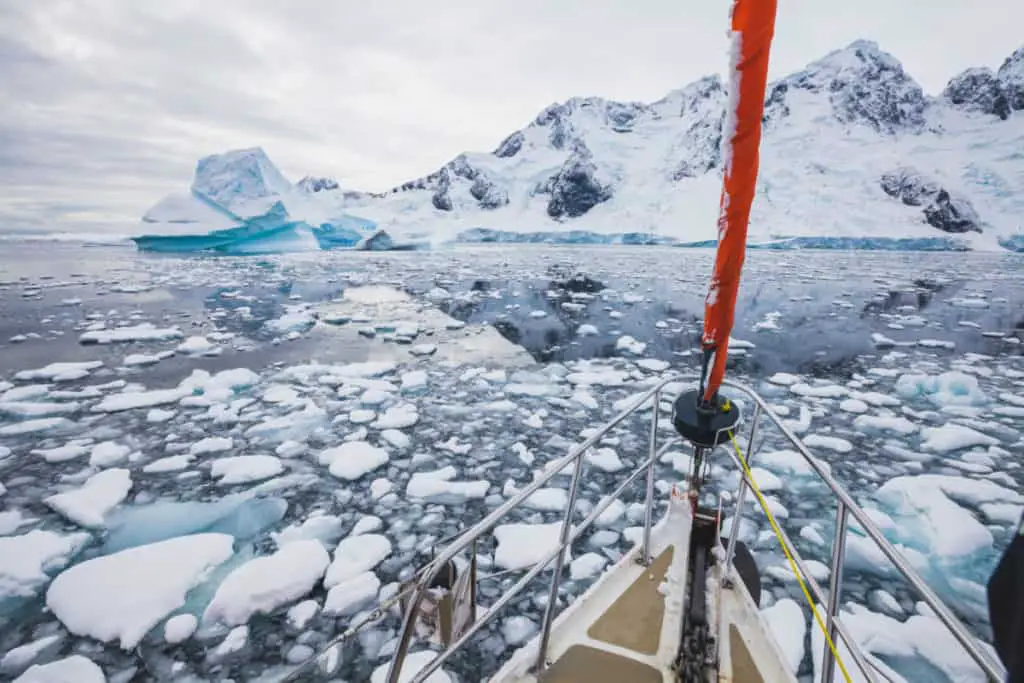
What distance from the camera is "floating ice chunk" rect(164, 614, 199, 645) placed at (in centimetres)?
232

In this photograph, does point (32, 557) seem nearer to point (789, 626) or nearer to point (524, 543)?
point (524, 543)

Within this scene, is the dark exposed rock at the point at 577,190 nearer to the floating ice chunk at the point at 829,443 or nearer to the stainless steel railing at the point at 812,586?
the floating ice chunk at the point at 829,443

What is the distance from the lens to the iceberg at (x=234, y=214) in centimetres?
2691

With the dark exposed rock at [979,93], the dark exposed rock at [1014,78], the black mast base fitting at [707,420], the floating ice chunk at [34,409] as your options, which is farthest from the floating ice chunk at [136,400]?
the dark exposed rock at [1014,78]

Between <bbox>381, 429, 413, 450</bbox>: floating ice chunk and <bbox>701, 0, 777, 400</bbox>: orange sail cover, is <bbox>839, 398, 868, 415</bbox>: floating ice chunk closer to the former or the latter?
<bbox>701, 0, 777, 400</bbox>: orange sail cover

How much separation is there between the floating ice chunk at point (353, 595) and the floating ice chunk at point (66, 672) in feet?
3.23

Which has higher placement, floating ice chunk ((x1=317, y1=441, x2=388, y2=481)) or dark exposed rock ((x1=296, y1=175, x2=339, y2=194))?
dark exposed rock ((x1=296, y1=175, x2=339, y2=194))

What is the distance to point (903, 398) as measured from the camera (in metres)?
5.32

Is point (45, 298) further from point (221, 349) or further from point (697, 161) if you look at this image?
point (697, 161)

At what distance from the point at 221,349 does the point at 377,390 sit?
363 cm

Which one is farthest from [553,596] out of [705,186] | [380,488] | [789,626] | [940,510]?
[705,186]

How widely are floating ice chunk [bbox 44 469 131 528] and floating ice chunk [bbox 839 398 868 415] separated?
22.2ft

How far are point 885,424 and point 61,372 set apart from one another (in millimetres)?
9824

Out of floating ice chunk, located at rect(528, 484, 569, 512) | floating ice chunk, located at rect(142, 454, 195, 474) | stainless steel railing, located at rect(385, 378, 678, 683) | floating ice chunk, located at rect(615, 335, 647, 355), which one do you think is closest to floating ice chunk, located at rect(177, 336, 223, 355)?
floating ice chunk, located at rect(142, 454, 195, 474)
